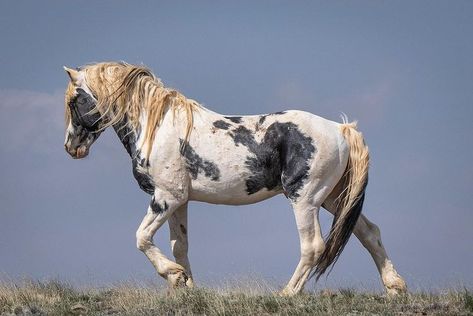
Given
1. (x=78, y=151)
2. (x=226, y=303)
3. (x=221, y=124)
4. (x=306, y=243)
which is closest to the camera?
(x=226, y=303)

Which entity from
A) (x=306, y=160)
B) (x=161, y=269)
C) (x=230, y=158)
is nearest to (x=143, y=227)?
(x=161, y=269)

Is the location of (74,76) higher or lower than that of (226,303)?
higher

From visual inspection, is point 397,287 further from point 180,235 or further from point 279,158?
point 180,235

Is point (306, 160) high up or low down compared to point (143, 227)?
up

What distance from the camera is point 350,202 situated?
10.9 m

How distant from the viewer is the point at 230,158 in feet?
35.1

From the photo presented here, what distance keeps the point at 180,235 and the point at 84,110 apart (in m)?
2.21

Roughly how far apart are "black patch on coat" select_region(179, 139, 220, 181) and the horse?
0.04ft

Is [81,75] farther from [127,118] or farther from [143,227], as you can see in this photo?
[143,227]

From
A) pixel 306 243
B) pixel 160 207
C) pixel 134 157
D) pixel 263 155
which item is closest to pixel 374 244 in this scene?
pixel 306 243

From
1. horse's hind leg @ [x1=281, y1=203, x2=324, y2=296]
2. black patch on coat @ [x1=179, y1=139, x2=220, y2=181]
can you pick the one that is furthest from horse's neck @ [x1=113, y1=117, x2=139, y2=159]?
horse's hind leg @ [x1=281, y1=203, x2=324, y2=296]

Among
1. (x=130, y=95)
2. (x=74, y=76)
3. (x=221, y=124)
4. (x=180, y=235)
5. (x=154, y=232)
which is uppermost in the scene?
(x=74, y=76)

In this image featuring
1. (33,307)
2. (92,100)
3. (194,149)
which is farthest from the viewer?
(92,100)

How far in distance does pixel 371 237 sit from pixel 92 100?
4.29m
